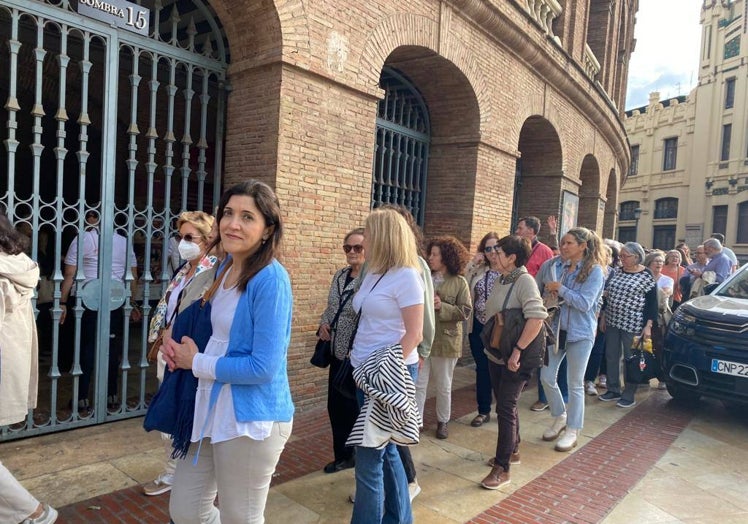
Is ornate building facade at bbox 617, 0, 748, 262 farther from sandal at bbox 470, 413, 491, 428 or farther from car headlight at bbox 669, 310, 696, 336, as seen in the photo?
sandal at bbox 470, 413, 491, 428

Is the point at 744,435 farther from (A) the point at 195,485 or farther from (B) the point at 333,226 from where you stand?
(A) the point at 195,485

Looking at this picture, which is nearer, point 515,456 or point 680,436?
point 515,456

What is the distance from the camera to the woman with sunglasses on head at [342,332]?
384 cm

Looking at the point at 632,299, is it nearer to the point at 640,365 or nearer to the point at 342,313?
the point at 640,365

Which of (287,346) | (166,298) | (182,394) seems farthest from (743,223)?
(182,394)

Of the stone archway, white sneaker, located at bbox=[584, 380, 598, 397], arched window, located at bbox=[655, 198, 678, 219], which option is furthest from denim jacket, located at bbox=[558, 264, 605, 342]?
arched window, located at bbox=[655, 198, 678, 219]

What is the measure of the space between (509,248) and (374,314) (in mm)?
1580

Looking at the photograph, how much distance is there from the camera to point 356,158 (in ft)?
20.1

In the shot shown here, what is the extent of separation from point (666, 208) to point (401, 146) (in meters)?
33.8

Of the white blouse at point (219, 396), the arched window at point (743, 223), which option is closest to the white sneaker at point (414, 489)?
the white blouse at point (219, 396)

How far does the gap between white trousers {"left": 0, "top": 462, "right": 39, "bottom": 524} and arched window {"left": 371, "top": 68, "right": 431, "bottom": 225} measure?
227 inches

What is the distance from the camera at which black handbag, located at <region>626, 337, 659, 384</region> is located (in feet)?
20.7

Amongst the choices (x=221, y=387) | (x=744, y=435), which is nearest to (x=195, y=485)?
(x=221, y=387)

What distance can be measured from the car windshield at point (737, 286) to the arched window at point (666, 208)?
3209 centimetres
